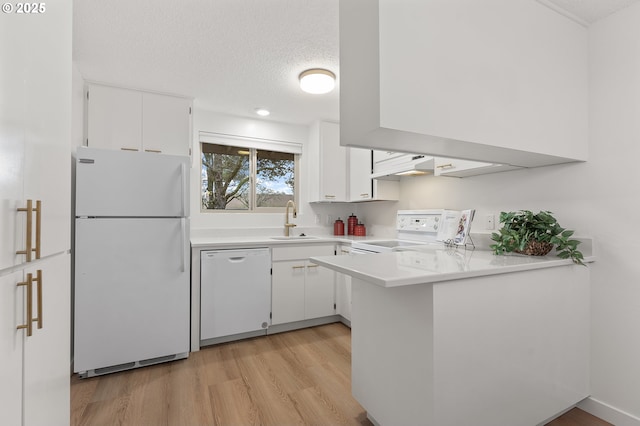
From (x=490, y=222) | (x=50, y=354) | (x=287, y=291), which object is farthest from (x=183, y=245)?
(x=490, y=222)

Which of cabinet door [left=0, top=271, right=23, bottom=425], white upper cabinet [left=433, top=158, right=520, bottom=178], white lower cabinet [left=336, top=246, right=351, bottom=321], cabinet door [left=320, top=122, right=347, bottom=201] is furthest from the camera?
cabinet door [left=320, top=122, right=347, bottom=201]

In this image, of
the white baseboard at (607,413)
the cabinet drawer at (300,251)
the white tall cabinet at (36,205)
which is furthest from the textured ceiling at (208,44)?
the white baseboard at (607,413)

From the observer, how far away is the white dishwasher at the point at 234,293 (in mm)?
2592

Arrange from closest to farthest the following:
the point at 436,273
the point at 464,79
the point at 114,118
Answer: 1. the point at 436,273
2. the point at 464,79
3. the point at 114,118

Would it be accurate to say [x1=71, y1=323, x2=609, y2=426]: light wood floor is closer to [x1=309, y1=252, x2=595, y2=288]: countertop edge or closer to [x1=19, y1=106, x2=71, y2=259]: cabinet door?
[x1=309, y1=252, x2=595, y2=288]: countertop edge

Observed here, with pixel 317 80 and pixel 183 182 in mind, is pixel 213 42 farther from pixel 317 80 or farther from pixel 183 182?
pixel 183 182

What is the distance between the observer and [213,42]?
2.00 meters

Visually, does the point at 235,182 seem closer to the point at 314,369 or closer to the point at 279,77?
the point at 279,77

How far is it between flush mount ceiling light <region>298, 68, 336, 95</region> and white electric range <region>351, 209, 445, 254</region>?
1403 millimetres

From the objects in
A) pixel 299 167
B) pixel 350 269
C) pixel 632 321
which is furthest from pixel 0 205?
pixel 299 167

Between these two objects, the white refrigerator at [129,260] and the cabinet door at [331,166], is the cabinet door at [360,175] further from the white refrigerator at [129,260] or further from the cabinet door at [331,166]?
the white refrigerator at [129,260]

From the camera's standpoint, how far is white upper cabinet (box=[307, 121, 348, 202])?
11.5ft

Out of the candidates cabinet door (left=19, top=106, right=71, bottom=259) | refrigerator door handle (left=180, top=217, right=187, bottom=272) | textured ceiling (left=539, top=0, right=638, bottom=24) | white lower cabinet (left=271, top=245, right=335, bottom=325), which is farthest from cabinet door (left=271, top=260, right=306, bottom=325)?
textured ceiling (left=539, top=0, right=638, bottom=24)

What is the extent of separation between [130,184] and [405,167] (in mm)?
2294
